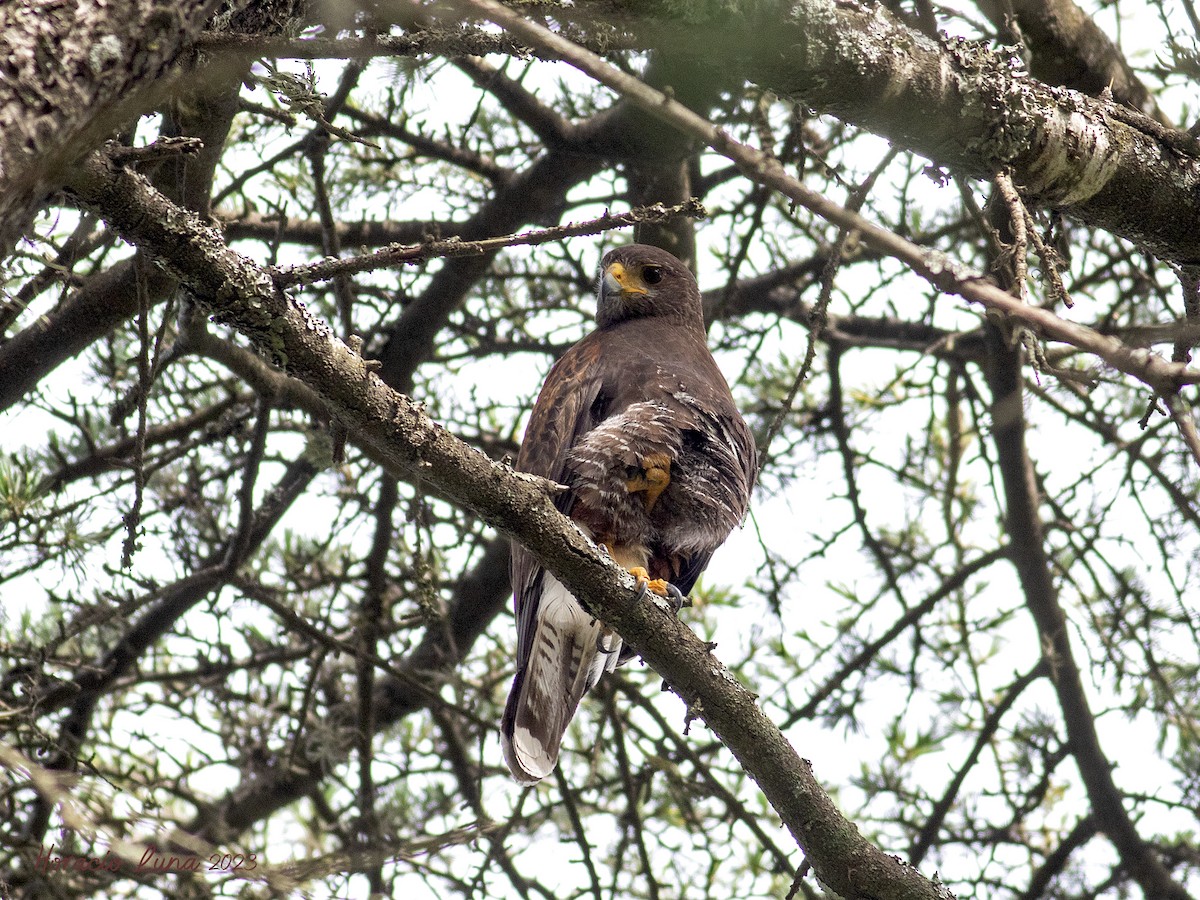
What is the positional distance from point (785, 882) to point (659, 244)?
2728 mm

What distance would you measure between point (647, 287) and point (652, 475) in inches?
45.5

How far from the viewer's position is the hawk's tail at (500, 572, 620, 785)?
3350mm

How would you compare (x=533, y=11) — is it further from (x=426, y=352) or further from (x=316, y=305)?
(x=316, y=305)

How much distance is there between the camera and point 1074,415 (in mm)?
4398

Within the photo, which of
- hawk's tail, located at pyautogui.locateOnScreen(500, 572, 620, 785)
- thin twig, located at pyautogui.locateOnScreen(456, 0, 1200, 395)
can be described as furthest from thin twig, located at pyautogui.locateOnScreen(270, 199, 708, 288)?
hawk's tail, located at pyautogui.locateOnScreen(500, 572, 620, 785)

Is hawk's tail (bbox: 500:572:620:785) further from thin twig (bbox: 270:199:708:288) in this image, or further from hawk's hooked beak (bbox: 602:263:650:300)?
thin twig (bbox: 270:199:708:288)

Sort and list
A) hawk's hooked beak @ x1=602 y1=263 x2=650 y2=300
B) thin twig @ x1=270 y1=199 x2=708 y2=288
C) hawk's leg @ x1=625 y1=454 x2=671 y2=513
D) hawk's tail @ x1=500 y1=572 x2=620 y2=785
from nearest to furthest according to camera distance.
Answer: thin twig @ x1=270 y1=199 x2=708 y2=288
hawk's tail @ x1=500 y1=572 x2=620 y2=785
hawk's leg @ x1=625 y1=454 x2=671 y2=513
hawk's hooked beak @ x1=602 y1=263 x2=650 y2=300

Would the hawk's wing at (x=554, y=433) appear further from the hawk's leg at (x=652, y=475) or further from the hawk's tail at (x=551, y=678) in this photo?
the hawk's leg at (x=652, y=475)

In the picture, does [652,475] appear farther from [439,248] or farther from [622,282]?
[439,248]

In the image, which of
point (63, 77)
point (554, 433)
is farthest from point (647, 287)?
point (63, 77)

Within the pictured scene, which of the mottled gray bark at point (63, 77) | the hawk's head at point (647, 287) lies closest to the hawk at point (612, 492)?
the hawk's head at point (647, 287)

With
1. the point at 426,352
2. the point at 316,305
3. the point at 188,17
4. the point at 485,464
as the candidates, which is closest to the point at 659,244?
the point at 426,352

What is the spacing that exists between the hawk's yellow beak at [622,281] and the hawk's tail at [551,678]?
4.55 ft

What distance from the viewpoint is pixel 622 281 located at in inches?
173
